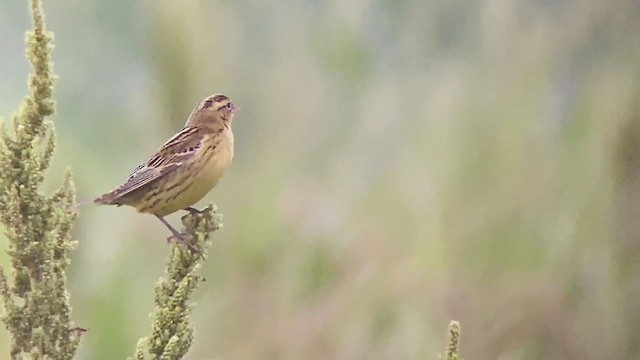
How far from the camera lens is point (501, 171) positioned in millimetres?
1684

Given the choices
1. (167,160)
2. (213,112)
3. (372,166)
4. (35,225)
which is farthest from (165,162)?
(372,166)

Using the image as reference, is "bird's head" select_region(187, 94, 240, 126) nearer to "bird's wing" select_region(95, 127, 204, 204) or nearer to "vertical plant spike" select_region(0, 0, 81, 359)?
"bird's wing" select_region(95, 127, 204, 204)

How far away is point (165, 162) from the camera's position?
1.29 m

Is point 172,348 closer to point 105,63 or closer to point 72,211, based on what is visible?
point 72,211

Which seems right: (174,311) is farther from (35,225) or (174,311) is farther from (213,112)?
(213,112)

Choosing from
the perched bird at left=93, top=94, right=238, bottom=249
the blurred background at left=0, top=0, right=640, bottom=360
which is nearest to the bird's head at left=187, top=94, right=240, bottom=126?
the perched bird at left=93, top=94, right=238, bottom=249

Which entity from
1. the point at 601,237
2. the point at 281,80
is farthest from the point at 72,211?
the point at 601,237

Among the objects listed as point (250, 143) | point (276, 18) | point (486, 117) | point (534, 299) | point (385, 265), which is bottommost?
point (534, 299)

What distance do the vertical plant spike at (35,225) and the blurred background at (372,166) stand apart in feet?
1.32

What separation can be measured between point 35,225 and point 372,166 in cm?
81

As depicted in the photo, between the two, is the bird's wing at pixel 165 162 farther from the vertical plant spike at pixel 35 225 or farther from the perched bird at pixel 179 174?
the vertical plant spike at pixel 35 225

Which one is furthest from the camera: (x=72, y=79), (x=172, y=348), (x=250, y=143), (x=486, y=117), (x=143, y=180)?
(x=486, y=117)

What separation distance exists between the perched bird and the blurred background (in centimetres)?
18

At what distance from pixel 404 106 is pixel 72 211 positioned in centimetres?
82
